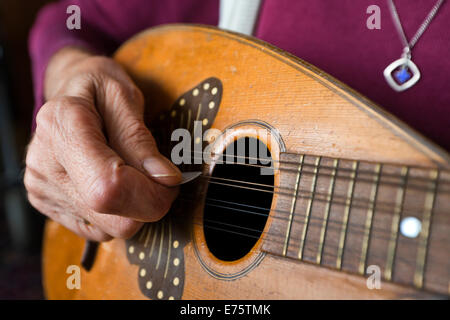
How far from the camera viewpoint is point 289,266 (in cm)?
42

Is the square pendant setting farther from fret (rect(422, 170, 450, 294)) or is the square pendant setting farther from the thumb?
the thumb

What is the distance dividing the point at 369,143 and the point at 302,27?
1.01ft

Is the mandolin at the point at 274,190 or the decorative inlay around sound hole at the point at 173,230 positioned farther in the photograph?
the decorative inlay around sound hole at the point at 173,230

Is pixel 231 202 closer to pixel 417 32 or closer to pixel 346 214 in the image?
pixel 346 214

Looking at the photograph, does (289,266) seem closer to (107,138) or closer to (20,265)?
(107,138)

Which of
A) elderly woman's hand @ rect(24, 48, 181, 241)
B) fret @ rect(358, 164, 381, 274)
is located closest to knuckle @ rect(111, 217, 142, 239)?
elderly woman's hand @ rect(24, 48, 181, 241)

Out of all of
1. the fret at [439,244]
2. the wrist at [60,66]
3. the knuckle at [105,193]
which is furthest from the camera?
the wrist at [60,66]

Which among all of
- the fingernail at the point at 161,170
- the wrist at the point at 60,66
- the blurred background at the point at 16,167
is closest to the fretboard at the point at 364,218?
the fingernail at the point at 161,170

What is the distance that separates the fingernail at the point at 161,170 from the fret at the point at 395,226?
28 centimetres

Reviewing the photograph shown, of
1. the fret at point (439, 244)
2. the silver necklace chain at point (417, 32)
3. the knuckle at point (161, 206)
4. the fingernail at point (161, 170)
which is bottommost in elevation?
the fret at point (439, 244)

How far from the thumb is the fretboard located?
0.16 m

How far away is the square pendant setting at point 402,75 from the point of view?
1.65ft

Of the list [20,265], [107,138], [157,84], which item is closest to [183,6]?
[157,84]

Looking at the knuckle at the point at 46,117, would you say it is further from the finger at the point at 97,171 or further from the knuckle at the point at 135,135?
the knuckle at the point at 135,135
